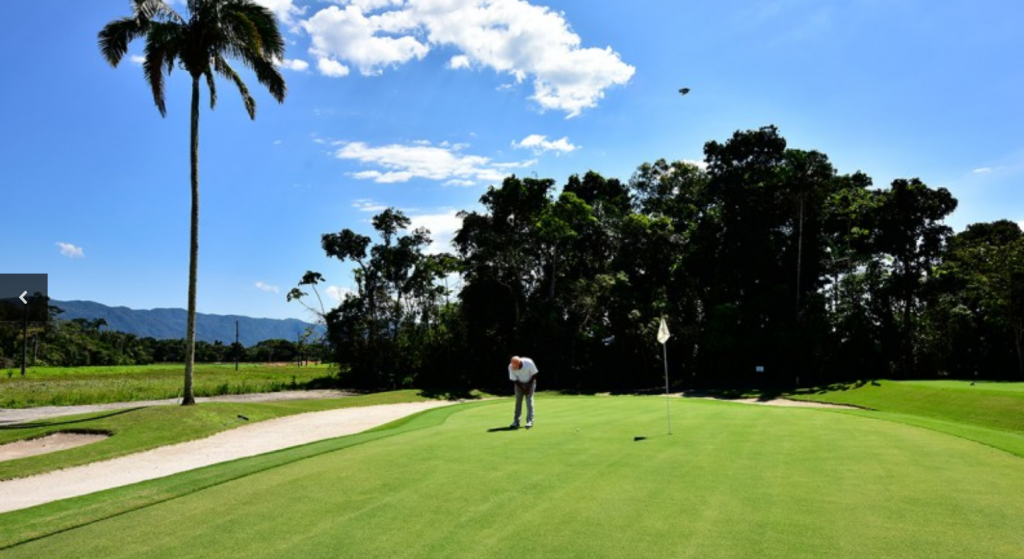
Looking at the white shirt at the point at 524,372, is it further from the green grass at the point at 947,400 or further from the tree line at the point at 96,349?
the tree line at the point at 96,349

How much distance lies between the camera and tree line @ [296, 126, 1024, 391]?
126 feet

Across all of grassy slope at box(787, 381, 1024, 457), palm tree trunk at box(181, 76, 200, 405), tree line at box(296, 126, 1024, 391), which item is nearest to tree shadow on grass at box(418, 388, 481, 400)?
tree line at box(296, 126, 1024, 391)

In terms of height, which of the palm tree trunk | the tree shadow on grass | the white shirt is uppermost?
the palm tree trunk

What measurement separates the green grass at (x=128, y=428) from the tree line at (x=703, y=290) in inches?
828

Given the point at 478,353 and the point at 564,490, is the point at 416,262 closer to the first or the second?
the point at 478,353

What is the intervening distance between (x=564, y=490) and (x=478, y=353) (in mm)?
36413

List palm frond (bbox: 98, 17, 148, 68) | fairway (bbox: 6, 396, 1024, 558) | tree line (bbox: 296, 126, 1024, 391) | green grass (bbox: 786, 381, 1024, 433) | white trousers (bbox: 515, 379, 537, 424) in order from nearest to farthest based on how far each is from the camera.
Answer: fairway (bbox: 6, 396, 1024, 558), white trousers (bbox: 515, 379, 537, 424), green grass (bbox: 786, 381, 1024, 433), palm frond (bbox: 98, 17, 148, 68), tree line (bbox: 296, 126, 1024, 391)

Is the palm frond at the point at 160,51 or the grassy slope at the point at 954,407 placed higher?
the palm frond at the point at 160,51

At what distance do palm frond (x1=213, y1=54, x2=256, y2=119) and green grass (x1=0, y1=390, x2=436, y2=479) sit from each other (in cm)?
1139

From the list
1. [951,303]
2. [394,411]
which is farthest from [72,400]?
[951,303]

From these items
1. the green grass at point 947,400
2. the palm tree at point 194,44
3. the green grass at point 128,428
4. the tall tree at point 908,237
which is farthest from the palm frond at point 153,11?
the tall tree at point 908,237

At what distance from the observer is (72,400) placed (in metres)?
27.3

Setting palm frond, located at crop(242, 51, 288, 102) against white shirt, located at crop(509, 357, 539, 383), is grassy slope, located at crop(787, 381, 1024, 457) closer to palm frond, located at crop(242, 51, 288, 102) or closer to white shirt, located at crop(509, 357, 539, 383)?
white shirt, located at crop(509, 357, 539, 383)

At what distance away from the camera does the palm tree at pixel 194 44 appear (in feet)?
64.8
